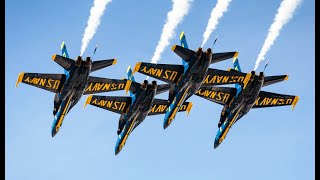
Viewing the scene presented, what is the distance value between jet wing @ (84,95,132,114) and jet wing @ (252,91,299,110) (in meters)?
17.4

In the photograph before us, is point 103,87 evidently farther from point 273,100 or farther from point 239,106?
point 273,100

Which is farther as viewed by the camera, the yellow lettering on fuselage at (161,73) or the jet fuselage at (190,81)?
the yellow lettering on fuselage at (161,73)

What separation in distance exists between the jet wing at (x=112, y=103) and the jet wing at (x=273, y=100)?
17.4 m

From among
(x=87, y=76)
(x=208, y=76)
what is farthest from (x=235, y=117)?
(x=87, y=76)

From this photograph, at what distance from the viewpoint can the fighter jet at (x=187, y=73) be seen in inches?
2662

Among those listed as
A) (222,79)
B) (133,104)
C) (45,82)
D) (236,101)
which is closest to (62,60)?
(45,82)

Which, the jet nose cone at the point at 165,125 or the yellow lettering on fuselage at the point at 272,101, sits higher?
the yellow lettering on fuselage at the point at 272,101

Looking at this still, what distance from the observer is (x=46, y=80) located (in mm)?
70750

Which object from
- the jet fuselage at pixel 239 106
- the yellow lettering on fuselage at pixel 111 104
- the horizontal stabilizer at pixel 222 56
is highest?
the horizontal stabilizer at pixel 222 56

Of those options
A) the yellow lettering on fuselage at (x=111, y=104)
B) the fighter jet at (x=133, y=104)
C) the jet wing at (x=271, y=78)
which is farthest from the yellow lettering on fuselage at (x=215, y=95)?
the yellow lettering on fuselage at (x=111, y=104)

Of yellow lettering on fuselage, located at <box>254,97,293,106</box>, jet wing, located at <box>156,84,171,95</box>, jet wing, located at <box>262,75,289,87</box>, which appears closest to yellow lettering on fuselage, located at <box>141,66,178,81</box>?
jet wing, located at <box>156,84,171,95</box>

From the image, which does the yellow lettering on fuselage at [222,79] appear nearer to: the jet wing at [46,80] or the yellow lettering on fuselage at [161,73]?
the yellow lettering on fuselage at [161,73]

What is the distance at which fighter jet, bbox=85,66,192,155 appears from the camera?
241ft

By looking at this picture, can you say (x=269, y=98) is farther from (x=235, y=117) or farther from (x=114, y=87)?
(x=114, y=87)
